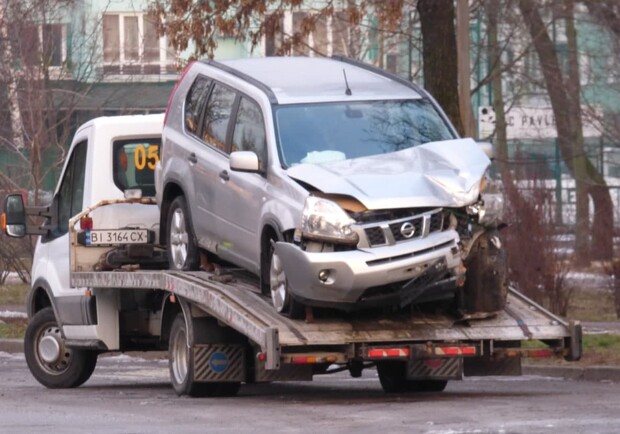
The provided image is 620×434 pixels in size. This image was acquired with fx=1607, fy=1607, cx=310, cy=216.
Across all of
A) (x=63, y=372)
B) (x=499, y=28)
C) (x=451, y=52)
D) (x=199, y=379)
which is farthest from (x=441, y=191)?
(x=499, y=28)

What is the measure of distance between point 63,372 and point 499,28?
22.7 metres

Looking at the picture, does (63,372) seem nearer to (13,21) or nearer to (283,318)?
(283,318)

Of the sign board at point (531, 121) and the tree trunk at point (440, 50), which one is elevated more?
the tree trunk at point (440, 50)

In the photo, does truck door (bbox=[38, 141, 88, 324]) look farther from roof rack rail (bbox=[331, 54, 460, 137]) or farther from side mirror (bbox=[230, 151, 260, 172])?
side mirror (bbox=[230, 151, 260, 172])

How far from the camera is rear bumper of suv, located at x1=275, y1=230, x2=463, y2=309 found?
1074cm

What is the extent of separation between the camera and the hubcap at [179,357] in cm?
1232

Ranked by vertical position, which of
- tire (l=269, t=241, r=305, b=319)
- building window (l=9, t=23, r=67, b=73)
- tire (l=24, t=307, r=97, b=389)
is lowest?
tire (l=24, t=307, r=97, b=389)

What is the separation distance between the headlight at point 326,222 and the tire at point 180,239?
2.15m

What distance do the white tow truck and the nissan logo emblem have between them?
29.4 inches

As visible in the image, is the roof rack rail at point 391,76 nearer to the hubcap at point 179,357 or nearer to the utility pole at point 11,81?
the hubcap at point 179,357

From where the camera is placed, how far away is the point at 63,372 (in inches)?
576

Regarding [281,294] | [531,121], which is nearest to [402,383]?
[281,294]

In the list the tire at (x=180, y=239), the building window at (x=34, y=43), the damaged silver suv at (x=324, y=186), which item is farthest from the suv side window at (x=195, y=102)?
the building window at (x=34, y=43)

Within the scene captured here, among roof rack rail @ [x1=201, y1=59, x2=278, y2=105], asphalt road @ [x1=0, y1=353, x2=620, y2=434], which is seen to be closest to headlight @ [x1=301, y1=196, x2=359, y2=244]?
asphalt road @ [x1=0, y1=353, x2=620, y2=434]
